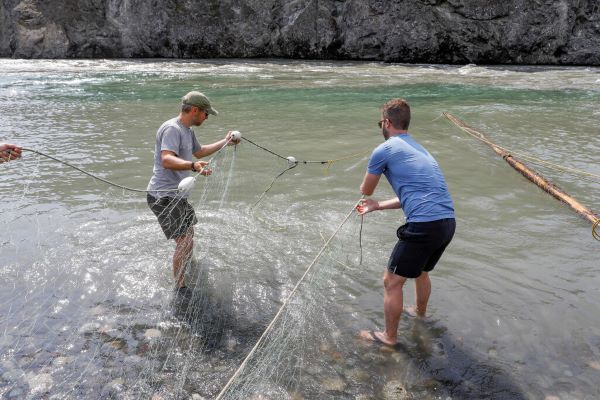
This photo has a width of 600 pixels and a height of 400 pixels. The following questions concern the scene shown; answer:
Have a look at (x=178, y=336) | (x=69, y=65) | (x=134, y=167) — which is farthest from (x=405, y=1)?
(x=178, y=336)

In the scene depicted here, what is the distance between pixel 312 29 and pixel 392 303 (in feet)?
102

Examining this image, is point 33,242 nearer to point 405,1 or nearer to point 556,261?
point 556,261

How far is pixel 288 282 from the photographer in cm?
491

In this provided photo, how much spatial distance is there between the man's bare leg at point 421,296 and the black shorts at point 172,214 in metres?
2.16

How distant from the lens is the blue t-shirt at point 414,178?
3555mm

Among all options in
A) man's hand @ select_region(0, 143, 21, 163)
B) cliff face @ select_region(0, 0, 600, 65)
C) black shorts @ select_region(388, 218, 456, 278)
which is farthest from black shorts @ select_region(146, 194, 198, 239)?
cliff face @ select_region(0, 0, 600, 65)

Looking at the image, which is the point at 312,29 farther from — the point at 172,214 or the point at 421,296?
the point at 421,296

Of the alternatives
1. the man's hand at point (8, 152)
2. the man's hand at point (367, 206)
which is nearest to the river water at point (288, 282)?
the man's hand at point (367, 206)

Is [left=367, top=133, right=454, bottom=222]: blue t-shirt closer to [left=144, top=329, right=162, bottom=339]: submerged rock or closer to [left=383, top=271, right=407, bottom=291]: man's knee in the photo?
[left=383, top=271, right=407, bottom=291]: man's knee

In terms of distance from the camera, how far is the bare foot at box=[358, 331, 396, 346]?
3.96 metres

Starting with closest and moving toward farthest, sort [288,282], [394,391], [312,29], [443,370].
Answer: [394,391]
[443,370]
[288,282]
[312,29]

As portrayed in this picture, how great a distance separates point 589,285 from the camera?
4766mm

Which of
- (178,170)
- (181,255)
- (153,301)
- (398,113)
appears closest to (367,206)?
(398,113)

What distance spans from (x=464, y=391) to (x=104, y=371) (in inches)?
105
